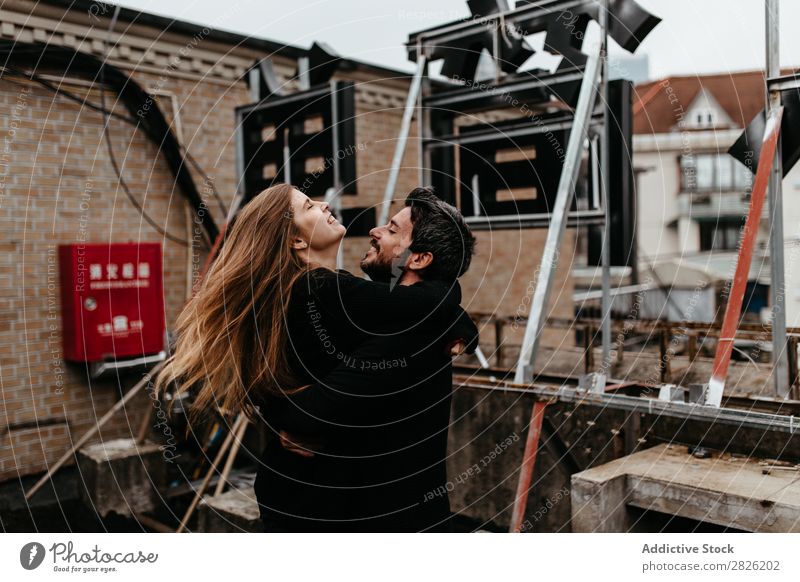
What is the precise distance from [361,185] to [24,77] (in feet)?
9.64

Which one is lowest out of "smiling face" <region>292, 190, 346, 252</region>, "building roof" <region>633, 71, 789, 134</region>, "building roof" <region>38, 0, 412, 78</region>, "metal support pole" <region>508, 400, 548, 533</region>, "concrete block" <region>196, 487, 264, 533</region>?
"concrete block" <region>196, 487, 264, 533</region>

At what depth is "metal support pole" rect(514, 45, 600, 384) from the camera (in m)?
3.59

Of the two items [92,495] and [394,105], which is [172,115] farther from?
[92,495]

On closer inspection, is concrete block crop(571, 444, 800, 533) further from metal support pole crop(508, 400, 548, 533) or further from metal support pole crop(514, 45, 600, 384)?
metal support pole crop(514, 45, 600, 384)

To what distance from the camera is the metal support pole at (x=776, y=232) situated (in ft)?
10.6

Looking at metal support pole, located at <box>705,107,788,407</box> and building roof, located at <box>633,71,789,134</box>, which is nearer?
metal support pole, located at <box>705,107,788,407</box>

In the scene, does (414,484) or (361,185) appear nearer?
(414,484)

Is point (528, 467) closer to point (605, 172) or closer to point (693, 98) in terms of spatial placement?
point (605, 172)

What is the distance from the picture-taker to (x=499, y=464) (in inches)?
149

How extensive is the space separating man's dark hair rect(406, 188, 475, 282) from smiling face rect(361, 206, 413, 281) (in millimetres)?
23

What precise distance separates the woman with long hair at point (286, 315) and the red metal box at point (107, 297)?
3.26 m

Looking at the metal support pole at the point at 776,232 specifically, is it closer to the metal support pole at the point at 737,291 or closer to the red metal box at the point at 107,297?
the metal support pole at the point at 737,291

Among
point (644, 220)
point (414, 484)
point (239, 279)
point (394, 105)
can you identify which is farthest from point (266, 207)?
point (644, 220)

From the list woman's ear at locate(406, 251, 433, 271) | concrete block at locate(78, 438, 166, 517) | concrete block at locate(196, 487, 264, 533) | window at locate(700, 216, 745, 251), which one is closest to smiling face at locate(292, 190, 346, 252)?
woman's ear at locate(406, 251, 433, 271)
